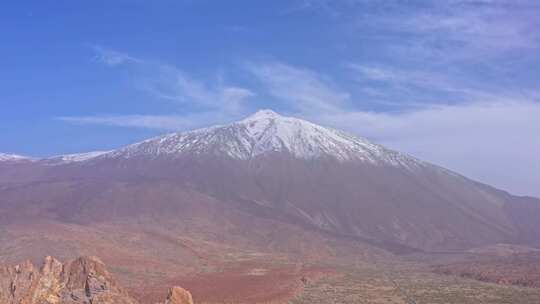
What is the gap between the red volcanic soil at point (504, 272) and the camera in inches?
2297

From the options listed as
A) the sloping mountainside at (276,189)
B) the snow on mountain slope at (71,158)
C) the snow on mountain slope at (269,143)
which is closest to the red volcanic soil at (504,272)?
the sloping mountainside at (276,189)

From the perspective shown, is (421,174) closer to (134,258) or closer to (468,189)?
(468,189)

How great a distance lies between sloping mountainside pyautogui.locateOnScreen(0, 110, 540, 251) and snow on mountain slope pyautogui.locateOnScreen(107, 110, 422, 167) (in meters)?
0.30

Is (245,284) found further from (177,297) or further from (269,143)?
(269,143)

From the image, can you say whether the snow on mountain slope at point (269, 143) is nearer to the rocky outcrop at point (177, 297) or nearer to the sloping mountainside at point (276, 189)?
the sloping mountainside at point (276, 189)

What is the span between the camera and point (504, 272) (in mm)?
65375

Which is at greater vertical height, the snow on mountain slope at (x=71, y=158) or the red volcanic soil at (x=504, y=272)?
the snow on mountain slope at (x=71, y=158)

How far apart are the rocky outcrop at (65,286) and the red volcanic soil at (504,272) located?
4178 cm

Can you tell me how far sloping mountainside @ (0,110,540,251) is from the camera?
110 meters

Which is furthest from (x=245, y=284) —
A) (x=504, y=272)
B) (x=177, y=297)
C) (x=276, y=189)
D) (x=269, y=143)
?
(x=269, y=143)

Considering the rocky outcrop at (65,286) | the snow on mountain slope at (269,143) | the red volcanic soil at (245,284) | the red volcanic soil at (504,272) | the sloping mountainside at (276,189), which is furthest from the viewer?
the snow on mountain slope at (269,143)

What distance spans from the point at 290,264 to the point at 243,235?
2750cm

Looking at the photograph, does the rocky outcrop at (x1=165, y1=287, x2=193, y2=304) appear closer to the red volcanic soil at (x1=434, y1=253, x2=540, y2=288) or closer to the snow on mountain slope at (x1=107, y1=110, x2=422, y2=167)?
the red volcanic soil at (x1=434, y1=253, x2=540, y2=288)

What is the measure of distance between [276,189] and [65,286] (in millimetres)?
118310
